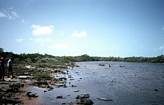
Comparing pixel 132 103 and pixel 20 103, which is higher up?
pixel 20 103

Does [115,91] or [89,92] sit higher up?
[89,92]

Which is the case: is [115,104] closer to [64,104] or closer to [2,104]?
[64,104]

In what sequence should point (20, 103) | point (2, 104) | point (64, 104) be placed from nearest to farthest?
point (2, 104) < point (20, 103) < point (64, 104)

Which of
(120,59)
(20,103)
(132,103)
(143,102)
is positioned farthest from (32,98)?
(120,59)

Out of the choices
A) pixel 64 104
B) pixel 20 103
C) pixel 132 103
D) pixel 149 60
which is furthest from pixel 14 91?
pixel 149 60

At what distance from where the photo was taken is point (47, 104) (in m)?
10.3

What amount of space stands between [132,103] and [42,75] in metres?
13.6

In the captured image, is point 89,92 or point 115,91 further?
point 115,91

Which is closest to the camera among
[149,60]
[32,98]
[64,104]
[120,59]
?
[64,104]

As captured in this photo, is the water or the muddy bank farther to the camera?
the water

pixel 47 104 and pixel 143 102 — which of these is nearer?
pixel 47 104

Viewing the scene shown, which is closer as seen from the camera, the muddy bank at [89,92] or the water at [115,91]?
the muddy bank at [89,92]

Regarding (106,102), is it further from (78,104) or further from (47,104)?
(47,104)

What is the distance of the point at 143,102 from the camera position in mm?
12367
